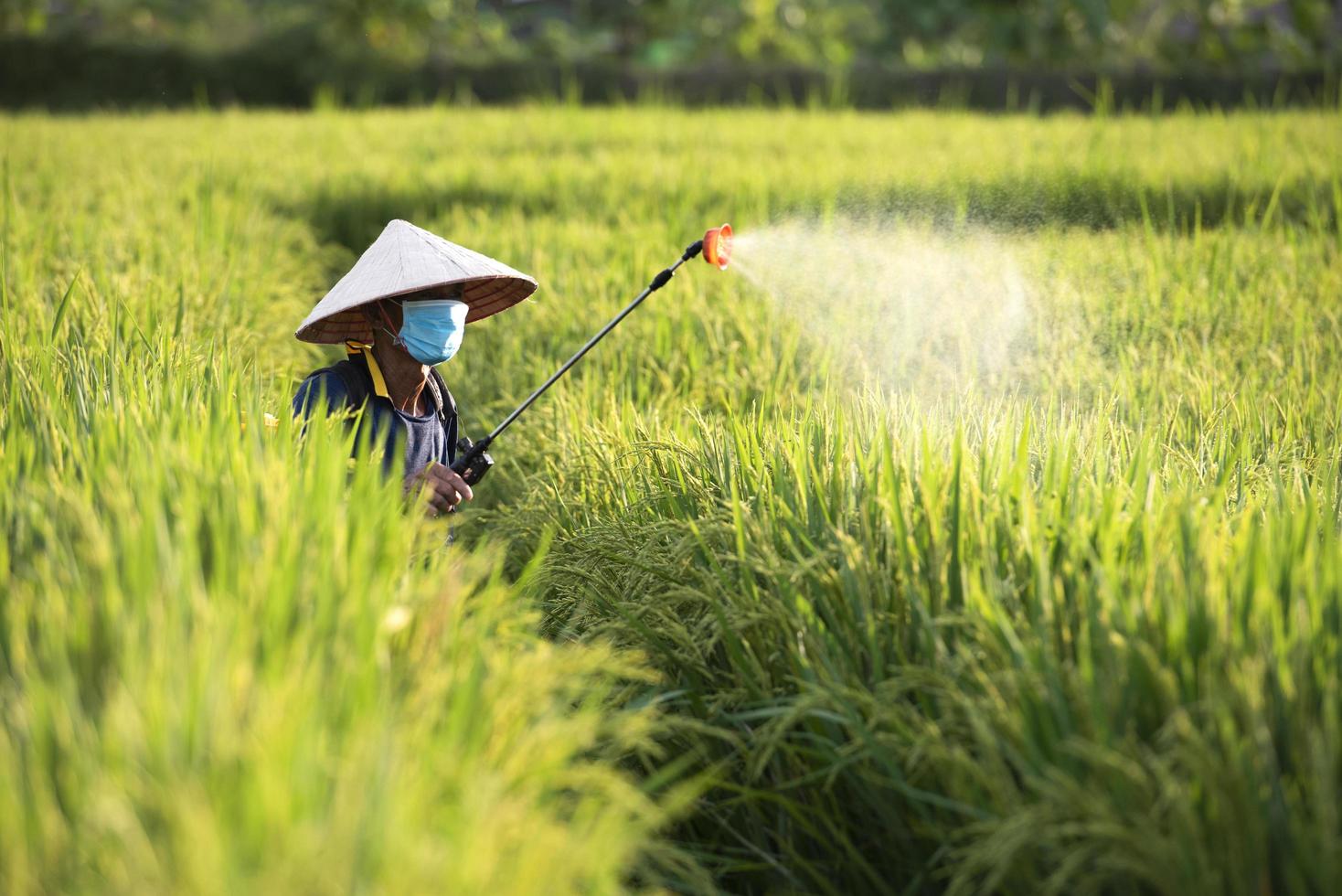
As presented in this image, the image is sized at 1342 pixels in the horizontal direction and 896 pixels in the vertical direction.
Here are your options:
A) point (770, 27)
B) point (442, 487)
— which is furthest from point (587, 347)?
point (770, 27)

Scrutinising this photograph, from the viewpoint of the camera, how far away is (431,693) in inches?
61.4

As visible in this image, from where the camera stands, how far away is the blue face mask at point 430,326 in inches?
107

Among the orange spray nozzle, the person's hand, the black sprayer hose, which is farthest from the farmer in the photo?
the orange spray nozzle

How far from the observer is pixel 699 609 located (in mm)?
2357

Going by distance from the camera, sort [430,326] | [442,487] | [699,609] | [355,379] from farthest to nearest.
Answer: [355,379], [430,326], [442,487], [699,609]

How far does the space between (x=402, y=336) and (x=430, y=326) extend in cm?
6

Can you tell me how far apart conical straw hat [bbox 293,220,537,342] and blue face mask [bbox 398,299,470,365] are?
5 cm

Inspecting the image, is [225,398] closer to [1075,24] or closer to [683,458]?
[683,458]

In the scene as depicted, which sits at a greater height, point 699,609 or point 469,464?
point 469,464

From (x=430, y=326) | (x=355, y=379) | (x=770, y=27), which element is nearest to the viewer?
(x=430, y=326)

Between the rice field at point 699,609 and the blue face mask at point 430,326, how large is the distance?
299mm

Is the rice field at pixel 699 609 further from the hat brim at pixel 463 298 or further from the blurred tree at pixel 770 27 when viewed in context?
the blurred tree at pixel 770 27

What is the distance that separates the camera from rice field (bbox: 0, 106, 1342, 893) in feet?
4.30

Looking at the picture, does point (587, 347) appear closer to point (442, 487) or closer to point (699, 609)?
point (442, 487)
